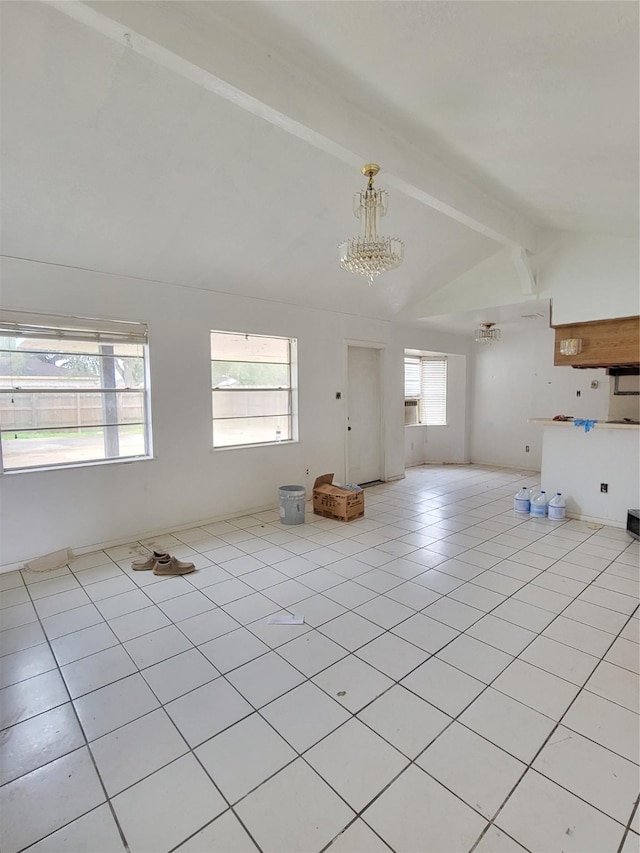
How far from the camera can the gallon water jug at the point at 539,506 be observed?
4.91 meters

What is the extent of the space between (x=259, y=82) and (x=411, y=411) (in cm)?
658

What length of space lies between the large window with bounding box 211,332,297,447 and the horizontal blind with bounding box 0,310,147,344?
0.94 meters

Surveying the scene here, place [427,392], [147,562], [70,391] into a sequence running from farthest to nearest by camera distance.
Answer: [427,392] < [70,391] < [147,562]

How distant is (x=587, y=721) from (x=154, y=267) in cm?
436

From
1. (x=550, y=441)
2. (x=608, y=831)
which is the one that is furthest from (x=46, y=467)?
(x=550, y=441)

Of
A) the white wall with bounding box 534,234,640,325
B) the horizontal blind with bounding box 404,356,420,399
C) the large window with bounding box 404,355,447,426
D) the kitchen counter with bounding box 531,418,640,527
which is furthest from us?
the large window with bounding box 404,355,447,426

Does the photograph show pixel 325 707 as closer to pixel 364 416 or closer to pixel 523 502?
pixel 523 502

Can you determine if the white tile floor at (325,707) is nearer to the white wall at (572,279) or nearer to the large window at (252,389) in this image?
the large window at (252,389)

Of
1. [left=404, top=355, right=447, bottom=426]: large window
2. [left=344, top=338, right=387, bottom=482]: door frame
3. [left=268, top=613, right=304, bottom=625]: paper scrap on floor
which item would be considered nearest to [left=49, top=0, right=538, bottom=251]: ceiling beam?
[left=344, top=338, right=387, bottom=482]: door frame

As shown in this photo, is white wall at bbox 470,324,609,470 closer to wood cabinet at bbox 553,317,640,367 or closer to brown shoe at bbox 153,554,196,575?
wood cabinet at bbox 553,317,640,367

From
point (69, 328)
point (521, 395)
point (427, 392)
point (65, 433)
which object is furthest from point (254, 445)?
point (521, 395)

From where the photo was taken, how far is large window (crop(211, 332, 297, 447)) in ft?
15.7

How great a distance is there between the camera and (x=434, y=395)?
27.4 ft

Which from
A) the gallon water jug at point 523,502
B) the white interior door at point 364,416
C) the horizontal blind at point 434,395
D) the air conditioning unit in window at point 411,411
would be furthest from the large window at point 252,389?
the horizontal blind at point 434,395
